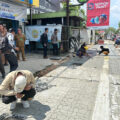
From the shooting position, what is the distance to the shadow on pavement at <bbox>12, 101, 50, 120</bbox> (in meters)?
2.96

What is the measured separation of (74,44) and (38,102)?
9.52 metres

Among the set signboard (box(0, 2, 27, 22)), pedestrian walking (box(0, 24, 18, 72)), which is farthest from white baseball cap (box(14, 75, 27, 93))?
signboard (box(0, 2, 27, 22))

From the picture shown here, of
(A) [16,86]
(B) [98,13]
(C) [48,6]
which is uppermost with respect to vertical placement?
(B) [98,13]

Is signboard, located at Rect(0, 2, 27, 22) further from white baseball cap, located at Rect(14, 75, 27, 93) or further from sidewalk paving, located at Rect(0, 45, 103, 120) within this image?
white baseball cap, located at Rect(14, 75, 27, 93)

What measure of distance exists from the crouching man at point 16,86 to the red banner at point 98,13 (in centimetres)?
1790

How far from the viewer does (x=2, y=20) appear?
10352 millimetres

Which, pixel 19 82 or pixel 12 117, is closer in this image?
pixel 19 82

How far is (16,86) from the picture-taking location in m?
2.51

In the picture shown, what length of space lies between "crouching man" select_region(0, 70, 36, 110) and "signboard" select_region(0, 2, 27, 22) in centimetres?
706

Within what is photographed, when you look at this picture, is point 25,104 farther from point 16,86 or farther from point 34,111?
point 16,86

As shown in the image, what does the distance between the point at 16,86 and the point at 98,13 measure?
1902cm

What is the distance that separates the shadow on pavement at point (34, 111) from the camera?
116 inches

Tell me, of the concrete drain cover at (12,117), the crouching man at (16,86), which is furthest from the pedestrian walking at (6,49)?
the concrete drain cover at (12,117)

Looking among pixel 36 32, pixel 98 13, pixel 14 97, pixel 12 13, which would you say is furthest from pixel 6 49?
pixel 98 13
